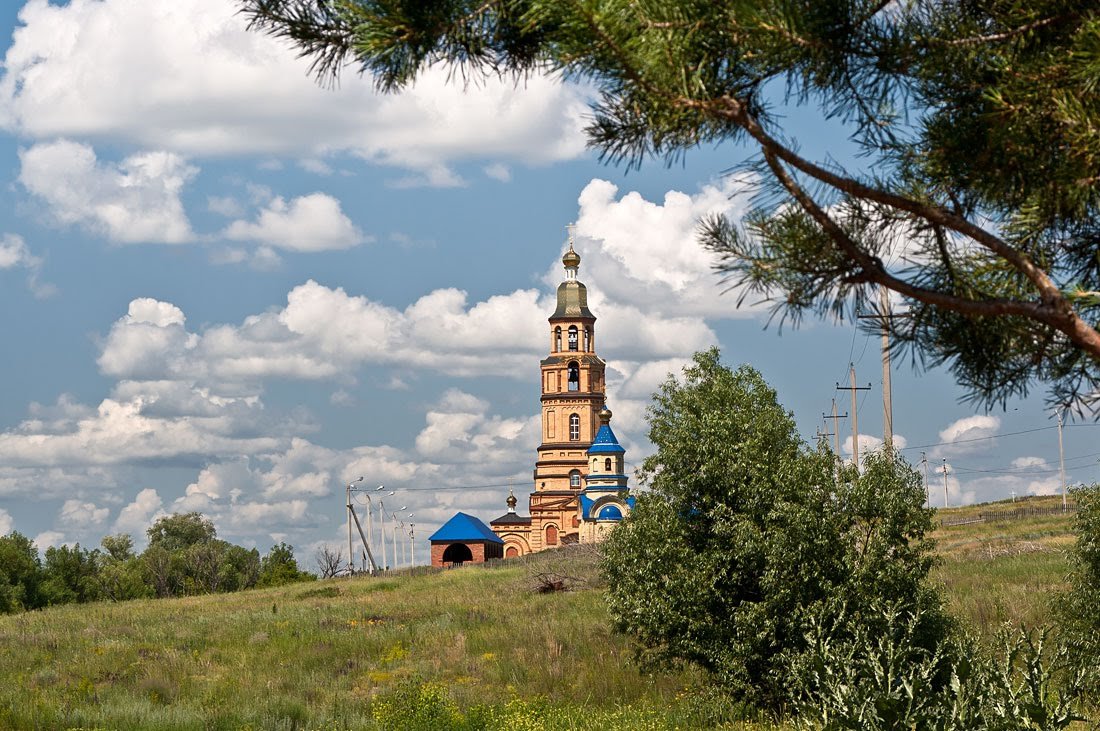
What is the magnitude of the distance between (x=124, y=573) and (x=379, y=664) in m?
66.2

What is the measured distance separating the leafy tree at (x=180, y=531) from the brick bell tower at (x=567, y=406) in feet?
119

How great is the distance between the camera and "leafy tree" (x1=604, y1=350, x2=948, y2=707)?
61.6ft

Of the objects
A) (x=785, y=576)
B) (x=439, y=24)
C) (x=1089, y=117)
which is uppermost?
(x=439, y=24)

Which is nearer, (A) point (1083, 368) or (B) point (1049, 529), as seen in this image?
(A) point (1083, 368)

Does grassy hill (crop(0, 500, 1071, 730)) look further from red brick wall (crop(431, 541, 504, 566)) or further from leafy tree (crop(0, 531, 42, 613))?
red brick wall (crop(431, 541, 504, 566))

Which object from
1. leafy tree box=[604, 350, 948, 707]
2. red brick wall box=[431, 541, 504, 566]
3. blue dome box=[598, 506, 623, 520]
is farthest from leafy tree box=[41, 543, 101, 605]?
leafy tree box=[604, 350, 948, 707]

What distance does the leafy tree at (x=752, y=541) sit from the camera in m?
18.8

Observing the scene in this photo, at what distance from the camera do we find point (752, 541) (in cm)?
1881

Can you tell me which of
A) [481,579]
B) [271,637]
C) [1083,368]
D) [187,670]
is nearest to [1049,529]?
[481,579]

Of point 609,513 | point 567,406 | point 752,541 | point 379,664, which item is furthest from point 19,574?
point 752,541

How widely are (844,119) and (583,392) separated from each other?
9577 cm

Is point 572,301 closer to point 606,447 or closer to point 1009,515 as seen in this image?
point 606,447

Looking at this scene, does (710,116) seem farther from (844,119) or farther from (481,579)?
(481,579)

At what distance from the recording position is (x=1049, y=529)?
183 feet
